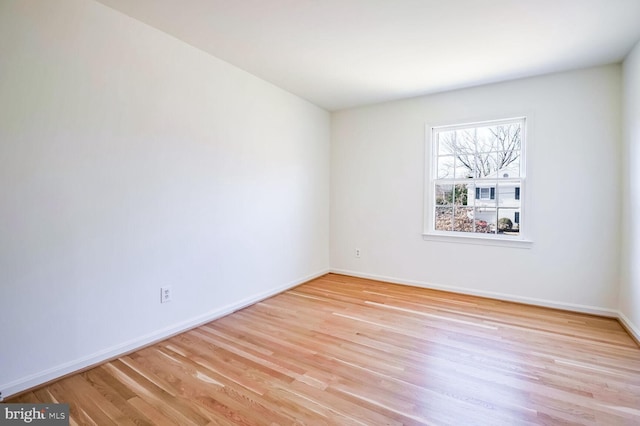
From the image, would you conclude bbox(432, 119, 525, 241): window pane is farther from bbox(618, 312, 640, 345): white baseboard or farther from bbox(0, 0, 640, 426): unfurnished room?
bbox(618, 312, 640, 345): white baseboard

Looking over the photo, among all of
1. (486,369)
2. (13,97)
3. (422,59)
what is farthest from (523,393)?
(13,97)

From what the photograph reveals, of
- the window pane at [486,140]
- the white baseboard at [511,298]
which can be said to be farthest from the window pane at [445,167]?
the white baseboard at [511,298]

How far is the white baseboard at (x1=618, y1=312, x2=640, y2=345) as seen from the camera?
247cm

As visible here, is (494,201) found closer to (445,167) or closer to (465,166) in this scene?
(465,166)

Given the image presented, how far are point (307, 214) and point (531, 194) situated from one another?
267 centimetres

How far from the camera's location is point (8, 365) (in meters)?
1.75

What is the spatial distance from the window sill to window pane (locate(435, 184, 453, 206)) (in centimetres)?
41

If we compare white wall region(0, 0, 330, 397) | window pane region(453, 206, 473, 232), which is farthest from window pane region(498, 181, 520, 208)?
white wall region(0, 0, 330, 397)

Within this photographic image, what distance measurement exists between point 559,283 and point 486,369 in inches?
72.8

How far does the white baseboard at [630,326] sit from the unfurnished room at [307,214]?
0.06 meters

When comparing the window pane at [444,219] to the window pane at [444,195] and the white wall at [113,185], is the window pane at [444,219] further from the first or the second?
the white wall at [113,185]

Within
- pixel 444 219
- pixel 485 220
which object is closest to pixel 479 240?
pixel 485 220

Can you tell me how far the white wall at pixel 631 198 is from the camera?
255cm

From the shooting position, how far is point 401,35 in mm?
2475
